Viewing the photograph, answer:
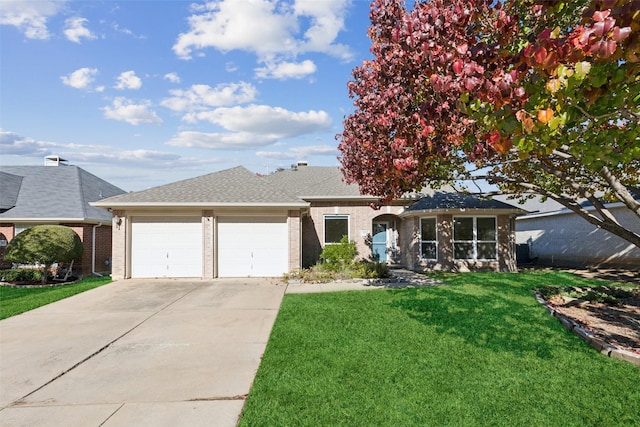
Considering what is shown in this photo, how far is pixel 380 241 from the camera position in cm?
1984

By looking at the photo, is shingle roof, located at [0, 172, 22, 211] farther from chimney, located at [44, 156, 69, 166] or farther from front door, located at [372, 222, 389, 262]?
front door, located at [372, 222, 389, 262]

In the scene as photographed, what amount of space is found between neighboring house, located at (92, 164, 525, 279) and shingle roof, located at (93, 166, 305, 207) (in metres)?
0.04

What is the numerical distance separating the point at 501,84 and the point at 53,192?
20762 mm

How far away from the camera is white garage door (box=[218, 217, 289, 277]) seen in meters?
15.1

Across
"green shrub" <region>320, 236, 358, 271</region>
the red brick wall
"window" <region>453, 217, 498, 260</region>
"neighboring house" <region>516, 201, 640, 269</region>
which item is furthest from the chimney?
"neighboring house" <region>516, 201, 640, 269</region>

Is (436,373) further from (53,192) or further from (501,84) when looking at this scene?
(53,192)

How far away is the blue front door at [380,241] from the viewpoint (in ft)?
64.7

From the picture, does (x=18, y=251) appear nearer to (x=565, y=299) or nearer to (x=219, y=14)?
(x=219, y=14)

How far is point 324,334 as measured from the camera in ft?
22.8

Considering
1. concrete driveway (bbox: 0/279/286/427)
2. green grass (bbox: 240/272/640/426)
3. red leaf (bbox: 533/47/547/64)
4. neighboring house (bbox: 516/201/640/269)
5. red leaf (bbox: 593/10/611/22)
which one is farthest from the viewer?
neighboring house (bbox: 516/201/640/269)

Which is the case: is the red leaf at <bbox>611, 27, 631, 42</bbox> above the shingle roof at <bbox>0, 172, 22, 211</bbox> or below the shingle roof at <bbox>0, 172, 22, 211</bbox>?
below

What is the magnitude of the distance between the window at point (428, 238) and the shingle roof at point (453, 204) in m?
0.69

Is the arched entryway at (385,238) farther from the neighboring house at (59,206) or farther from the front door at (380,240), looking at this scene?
the neighboring house at (59,206)

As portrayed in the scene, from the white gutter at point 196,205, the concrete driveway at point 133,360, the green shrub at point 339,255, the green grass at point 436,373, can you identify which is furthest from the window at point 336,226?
the green grass at point 436,373
